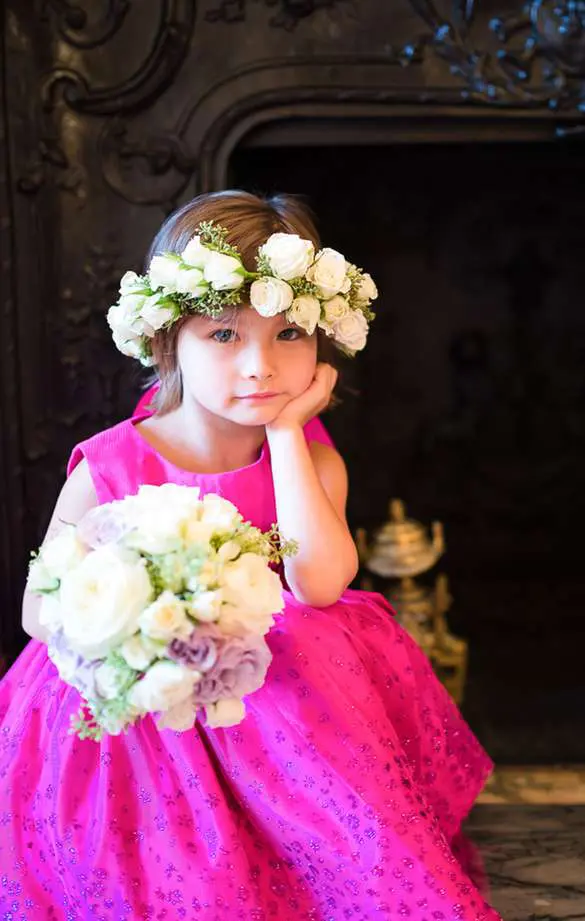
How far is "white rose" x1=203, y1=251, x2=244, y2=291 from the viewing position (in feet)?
4.67

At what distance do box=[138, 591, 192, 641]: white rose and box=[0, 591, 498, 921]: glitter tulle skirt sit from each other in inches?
10.2

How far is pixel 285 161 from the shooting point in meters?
2.33

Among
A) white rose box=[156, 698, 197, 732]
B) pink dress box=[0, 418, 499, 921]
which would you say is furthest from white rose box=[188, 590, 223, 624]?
pink dress box=[0, 418, 499, 921]

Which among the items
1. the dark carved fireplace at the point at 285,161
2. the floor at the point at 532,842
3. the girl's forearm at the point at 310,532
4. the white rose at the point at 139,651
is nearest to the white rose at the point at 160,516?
the white rose at the point at 139,651

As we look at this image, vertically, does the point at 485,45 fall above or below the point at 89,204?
above

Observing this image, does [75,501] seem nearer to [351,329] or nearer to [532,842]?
[351,329]

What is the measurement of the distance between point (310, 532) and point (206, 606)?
1.07 feet

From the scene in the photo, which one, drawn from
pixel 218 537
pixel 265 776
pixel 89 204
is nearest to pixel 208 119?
pixel 89 204

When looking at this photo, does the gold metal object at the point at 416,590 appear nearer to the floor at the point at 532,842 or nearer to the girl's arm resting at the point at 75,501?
the floor at the point at 532,842

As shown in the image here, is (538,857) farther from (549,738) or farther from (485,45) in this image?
(485,45)

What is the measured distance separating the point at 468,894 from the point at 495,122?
144 cm

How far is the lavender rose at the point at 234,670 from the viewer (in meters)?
1.20

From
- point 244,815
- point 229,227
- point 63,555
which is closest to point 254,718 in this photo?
point 244,815

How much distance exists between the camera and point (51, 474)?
7.00 ft
